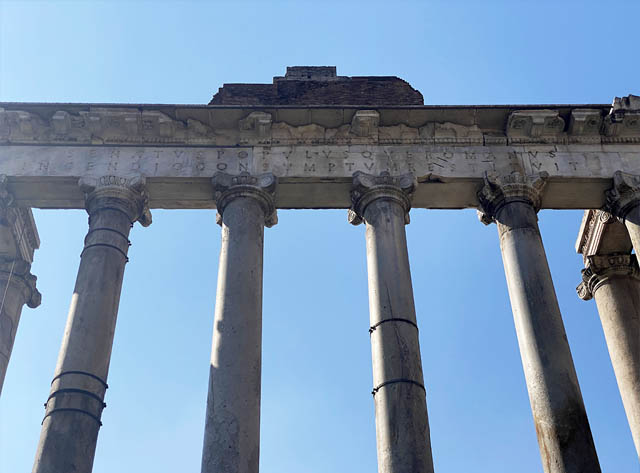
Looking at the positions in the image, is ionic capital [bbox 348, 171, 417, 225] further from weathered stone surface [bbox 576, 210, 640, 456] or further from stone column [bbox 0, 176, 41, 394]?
stone column [bbox 0, 176, 41, 394]

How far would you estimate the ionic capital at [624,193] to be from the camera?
19.2 m

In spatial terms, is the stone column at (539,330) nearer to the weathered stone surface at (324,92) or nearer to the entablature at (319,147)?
the entablature at (319,147)

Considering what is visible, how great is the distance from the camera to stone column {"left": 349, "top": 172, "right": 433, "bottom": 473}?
14453mm

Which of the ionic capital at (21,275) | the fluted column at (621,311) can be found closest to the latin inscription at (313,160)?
the ionic capital at (21,275)

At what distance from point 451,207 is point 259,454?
924 centimetres

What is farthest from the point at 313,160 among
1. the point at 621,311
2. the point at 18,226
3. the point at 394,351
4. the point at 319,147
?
the point at 621,311

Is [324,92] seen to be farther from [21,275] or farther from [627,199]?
[21,275]

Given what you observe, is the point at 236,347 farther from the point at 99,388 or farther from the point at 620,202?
the point at 620,202

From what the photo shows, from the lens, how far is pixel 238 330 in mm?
15953

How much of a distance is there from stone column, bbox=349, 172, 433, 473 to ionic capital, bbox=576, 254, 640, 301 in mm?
6915

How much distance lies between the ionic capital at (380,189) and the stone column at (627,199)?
5.24m

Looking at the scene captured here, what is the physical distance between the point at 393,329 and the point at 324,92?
903cm

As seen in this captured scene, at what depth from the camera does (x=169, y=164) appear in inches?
781

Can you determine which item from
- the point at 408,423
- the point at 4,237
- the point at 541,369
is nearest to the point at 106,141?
the point at 4,237
